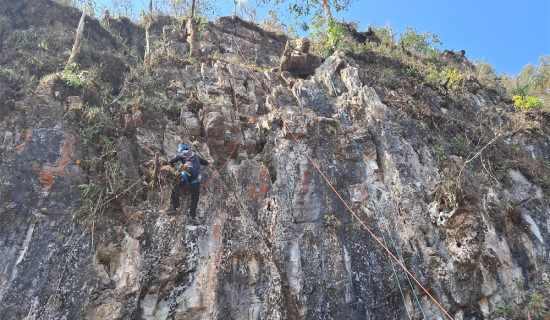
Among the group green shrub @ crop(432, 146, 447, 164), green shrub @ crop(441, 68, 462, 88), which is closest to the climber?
green shrub @ crop(432, 146, 447, 164)

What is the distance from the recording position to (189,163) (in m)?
7.01

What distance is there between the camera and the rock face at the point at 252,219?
614 cm

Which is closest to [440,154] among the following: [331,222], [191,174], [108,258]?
[331,222]

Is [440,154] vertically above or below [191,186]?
above

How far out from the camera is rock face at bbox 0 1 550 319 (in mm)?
6141

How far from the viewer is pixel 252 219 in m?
7.49

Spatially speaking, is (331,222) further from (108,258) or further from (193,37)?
(193,37)

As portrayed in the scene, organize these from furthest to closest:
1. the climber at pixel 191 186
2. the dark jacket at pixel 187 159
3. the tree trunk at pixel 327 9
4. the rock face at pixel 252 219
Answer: the tree trunk at pixel 327 9 → the dark jacket at pixel 187 159 → the climber at pixel 191 186 → the rock face at pixel 252 219

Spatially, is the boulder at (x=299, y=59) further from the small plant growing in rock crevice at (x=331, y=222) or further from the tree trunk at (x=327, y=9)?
the small plant growing in rock crevice at (x=331, y=222)

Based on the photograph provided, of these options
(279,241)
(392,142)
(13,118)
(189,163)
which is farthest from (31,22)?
(392,142)

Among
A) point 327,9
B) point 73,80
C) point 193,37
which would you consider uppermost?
point 327,9

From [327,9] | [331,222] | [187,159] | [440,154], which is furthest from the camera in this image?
[327,9]

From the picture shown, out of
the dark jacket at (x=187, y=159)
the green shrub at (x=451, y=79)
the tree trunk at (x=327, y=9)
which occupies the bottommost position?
the dark jacket at (x=187, y=159)

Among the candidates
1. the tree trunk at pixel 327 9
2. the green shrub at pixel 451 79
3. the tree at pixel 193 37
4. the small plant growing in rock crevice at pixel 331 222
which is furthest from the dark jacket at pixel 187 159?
the tree trunk at pixel 327 9
